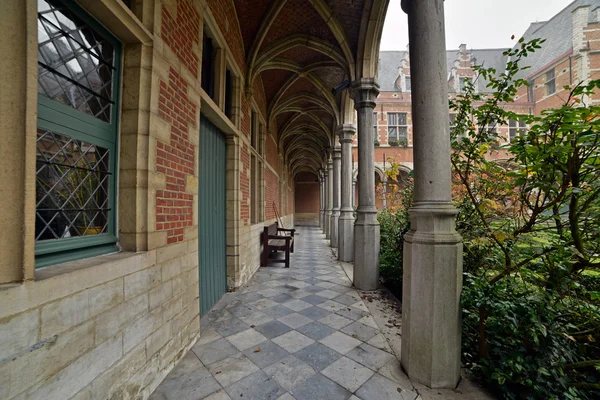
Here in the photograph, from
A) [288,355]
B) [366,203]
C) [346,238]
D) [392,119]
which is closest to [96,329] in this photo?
[288,355]

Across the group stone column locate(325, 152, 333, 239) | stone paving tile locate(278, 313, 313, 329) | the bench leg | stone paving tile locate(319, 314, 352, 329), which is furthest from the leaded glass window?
stone paving tile locate(278, 313, 313, 329)

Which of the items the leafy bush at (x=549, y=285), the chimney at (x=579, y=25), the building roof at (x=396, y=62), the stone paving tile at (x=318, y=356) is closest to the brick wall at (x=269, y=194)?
the stone paving tile at (x=318, y=356)

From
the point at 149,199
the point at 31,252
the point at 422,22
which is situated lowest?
the point at 31,252

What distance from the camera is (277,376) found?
188 cm

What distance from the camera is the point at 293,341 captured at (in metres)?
2.38

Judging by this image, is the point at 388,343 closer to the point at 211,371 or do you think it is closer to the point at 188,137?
the point at 211,371

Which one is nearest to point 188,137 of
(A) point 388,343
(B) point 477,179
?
(A) point 388,343

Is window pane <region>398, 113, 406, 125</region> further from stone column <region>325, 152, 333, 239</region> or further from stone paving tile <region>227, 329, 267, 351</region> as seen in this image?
stone paving tile <region>227, 329, 267, 351</region>

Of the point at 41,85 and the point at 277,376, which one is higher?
the point at 41,85

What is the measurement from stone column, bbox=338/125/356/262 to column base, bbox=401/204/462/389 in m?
4.41

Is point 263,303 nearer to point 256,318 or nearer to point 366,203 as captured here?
point 256,318

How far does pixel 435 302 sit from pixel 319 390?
1134 millimetres

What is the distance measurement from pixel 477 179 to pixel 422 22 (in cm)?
195

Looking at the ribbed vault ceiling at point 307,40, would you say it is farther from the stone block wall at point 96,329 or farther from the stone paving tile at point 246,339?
the stone paving tile at point 246,339
